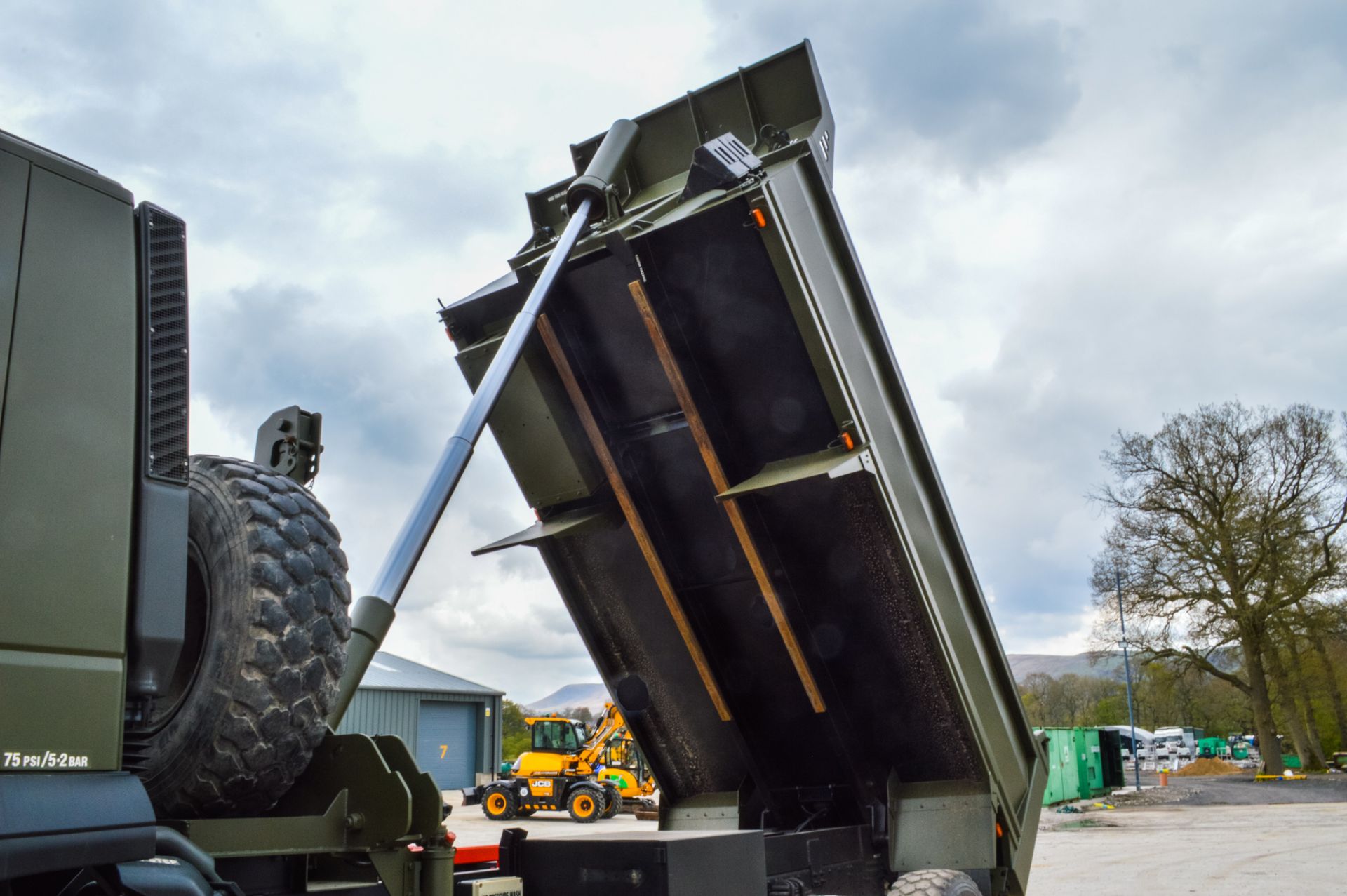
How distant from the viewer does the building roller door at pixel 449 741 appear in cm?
3116

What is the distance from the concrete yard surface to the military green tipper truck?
5.50 m

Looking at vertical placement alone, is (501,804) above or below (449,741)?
below

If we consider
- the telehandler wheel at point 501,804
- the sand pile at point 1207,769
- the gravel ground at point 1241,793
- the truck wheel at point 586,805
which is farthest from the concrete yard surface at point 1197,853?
the sand pile at point 1207,769

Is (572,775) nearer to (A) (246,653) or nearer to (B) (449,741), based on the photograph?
(B) (449,741)

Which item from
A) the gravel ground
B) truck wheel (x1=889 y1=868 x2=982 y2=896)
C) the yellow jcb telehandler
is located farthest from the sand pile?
truck wheel (x1=889 y1=868 x2=982 y2=896)

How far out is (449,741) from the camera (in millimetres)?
32125

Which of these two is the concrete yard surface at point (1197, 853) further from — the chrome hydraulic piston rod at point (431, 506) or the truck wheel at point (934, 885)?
the chrome hydraulic piston rod at point (431, 506)

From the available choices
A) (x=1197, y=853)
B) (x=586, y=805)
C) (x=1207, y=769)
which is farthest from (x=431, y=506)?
(x=1207, y=769)

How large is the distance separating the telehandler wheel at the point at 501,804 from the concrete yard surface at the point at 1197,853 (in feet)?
31.5

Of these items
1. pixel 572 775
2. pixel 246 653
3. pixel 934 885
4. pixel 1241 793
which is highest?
pixel 246 653

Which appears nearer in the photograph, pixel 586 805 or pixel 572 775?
pixel 586 805

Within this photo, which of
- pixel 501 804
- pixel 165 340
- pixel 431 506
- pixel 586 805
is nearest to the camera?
pixel 165 340

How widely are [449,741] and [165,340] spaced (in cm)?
3177

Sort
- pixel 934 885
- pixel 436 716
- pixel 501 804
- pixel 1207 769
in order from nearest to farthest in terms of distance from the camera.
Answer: pixel 934 885, pixel 501 804, pixel 436 716, pixel 1207 769
